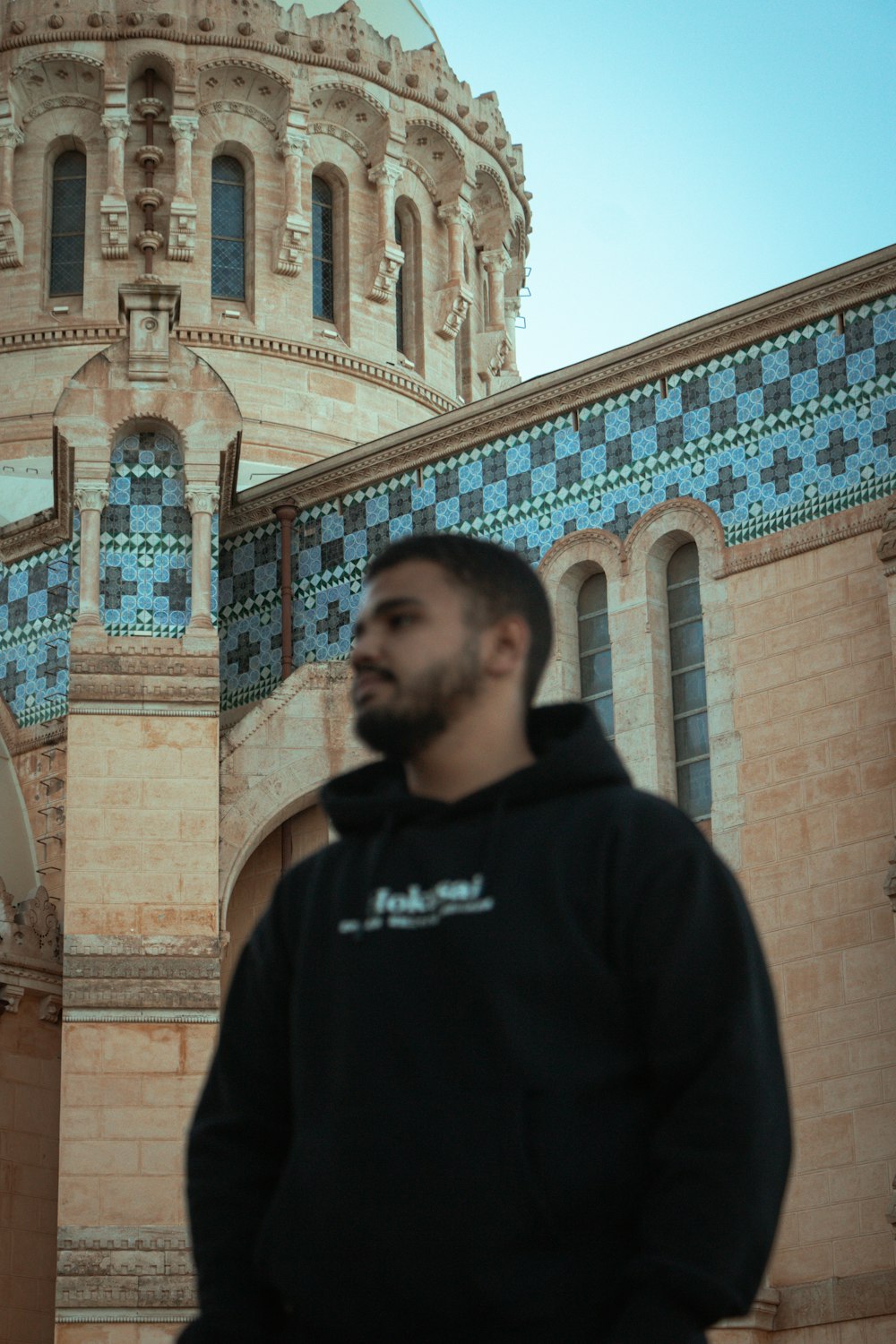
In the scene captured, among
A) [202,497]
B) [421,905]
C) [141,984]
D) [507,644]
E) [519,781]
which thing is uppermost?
[202,497]

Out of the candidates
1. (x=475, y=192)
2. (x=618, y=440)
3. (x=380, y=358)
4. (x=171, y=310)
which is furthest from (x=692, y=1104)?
(x=475, y=192)

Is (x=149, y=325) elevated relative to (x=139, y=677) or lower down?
elevated

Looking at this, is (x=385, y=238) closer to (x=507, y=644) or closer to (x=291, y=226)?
(x=291, y=226)

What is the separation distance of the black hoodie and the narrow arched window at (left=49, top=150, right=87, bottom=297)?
24.0m

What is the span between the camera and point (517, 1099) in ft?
11.7

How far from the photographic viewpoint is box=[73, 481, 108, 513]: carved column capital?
19062mm

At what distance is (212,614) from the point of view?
19047mm

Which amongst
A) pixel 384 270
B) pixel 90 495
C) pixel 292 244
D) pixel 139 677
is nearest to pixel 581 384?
pixel 90 495

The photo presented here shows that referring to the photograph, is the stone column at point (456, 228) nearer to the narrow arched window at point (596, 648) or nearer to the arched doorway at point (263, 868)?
the narrow arched window at point (596, 648)

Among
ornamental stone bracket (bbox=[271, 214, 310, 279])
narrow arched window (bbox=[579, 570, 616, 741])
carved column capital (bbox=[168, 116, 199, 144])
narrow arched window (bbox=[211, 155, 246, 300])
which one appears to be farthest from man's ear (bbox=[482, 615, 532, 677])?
carved column capital (bbox=[168, 116, 199, 144])

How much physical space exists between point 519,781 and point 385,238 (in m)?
24.1

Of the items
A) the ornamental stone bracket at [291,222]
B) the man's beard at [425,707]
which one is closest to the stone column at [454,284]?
the ornamental stone bracket at [291,222]

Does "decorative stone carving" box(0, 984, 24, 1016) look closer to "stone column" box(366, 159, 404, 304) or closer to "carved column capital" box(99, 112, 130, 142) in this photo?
"stone column" box(366, 159, 404, 304)

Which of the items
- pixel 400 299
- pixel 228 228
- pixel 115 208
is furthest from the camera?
pixel 400 299
